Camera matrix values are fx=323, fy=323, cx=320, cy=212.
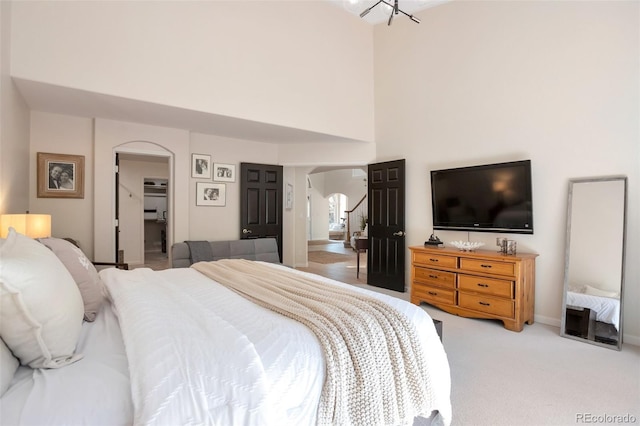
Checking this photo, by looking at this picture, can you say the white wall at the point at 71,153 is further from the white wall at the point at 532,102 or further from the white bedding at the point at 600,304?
Answer: the white bedding at the point at 600,304

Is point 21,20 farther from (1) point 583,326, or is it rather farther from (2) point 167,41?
(1) point 583,326

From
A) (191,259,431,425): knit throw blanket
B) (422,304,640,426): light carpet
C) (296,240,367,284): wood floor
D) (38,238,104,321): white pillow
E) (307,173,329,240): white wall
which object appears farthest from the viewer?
(307,173,329,240): white wall

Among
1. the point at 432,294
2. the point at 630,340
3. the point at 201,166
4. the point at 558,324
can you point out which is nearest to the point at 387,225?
the point at 432,294

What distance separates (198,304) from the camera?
5.50 ft

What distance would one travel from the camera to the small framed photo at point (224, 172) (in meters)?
5.45

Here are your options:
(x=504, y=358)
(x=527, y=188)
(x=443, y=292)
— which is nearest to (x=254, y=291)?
(x=504, y=358)

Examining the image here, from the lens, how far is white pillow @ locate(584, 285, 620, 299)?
Result: 3.05 meters

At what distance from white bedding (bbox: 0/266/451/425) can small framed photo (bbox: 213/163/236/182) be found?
404 cm

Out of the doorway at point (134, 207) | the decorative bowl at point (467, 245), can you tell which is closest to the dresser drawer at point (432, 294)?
the decorative bowl at point (467, 245)

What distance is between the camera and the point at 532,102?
3.79 metres

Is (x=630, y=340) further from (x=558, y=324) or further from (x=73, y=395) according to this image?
(x=73, y=395)

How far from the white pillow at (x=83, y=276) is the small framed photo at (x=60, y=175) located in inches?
112

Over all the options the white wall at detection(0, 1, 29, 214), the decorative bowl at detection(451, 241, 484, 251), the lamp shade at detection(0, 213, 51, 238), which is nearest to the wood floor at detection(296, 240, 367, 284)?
the decorative bowl at detection(451, 241, 484, 251)

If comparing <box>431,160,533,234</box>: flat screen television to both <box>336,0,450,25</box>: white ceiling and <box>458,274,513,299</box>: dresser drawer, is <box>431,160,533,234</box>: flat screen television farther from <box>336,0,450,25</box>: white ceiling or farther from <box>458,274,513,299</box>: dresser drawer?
<box>336,0,450,25</box>: white ceiling
